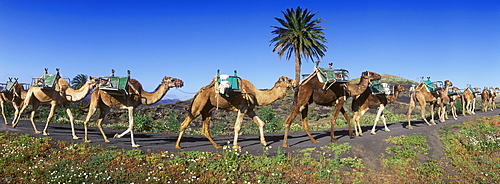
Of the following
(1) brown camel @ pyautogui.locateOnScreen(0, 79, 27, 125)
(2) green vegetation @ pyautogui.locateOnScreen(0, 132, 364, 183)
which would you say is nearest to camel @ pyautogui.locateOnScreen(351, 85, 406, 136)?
(2) green vegetation @ pyautogui.locateOnScreen(0, 132, 364, 183)

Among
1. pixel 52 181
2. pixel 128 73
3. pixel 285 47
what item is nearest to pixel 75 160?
pixel 52 181

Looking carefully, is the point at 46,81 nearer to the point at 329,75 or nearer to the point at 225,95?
the point at 225,95

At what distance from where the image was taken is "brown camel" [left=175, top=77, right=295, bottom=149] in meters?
12.3

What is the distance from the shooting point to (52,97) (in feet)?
49.1

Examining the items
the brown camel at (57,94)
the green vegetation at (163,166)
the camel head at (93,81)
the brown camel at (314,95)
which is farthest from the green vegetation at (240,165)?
the camel head at (93,81)

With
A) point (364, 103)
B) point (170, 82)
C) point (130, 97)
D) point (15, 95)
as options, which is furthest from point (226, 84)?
point (15, 95)

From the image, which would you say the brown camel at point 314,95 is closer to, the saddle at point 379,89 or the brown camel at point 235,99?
the brown camel at point 235,99

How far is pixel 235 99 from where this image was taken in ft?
40.8

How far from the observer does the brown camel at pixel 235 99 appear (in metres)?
12.3

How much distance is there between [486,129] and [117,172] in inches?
688

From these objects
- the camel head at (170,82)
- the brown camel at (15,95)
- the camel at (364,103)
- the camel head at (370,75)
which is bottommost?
the camel at (364,103)

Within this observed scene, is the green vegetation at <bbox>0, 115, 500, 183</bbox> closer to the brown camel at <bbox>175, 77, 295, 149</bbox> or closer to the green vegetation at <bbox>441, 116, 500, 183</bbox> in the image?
the green vegetation at <bbox>441, 116, 500, 183</bbox>

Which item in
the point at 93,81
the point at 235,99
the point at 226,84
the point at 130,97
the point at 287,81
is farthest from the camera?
the point at 93,81

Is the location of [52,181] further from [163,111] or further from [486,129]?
[163,111]
